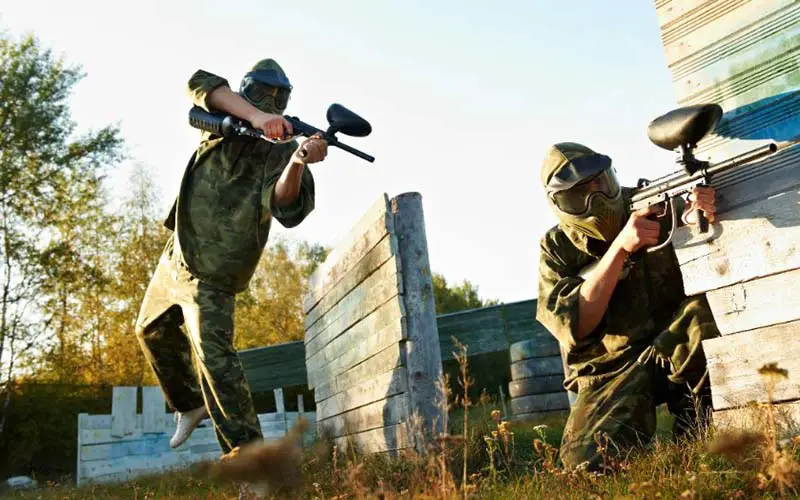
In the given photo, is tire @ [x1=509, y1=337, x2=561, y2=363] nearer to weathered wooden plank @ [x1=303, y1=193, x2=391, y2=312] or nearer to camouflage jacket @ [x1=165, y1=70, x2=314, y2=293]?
weathered wooden plank @ [x1=303, y1=193, x2=391, y2=312]

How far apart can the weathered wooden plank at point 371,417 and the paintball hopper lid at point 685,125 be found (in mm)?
2364

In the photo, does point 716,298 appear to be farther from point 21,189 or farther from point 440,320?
point 21,189

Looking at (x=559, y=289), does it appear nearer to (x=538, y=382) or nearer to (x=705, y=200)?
(x=705, y=200)

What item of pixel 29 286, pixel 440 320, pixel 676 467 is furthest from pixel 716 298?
pixel 29 286

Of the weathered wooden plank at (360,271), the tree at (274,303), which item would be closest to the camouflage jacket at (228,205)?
the weathered wooden plank at (360,271)

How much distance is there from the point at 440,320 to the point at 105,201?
10.1 m

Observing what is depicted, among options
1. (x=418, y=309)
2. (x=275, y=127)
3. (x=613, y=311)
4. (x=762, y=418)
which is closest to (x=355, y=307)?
(x=418, y=309)

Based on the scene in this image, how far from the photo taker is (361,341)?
20.2ft

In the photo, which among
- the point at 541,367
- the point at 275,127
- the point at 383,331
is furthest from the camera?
the point at 541,367

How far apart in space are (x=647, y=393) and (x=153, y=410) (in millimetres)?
9012

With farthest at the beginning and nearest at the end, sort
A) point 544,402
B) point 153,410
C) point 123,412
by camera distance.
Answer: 1. point 153,410
2. point 123,412
3. point 544,402

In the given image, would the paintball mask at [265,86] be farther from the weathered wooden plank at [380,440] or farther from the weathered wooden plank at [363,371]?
the weathered wooden plank at [380,440]

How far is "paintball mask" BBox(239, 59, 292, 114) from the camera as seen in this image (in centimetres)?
471

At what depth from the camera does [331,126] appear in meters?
4.12
